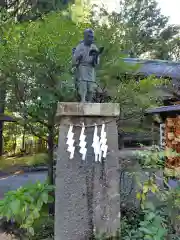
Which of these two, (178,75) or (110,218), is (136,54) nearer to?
(178,75)

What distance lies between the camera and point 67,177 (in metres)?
2.90

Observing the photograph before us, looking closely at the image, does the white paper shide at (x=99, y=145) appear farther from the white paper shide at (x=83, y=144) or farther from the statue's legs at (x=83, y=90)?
the statue's legs at (x=83, y=90)

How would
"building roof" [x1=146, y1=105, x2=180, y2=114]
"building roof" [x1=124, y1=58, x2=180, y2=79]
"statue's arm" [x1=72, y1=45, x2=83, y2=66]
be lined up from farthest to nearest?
"building roof" [x1=124, y1=58, x2=180, y2=79] → "building roof" [x1=146, y1=105, x2=180, y2=114] → "statue's arm" [x1=72, y1=45, x2=83, y2=66]

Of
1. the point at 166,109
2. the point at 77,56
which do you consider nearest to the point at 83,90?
the point at 77,56

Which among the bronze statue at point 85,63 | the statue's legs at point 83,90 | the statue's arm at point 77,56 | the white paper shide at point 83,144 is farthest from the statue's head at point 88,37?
the white paper shide at point 83,144

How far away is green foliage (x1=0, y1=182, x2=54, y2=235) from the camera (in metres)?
3.16

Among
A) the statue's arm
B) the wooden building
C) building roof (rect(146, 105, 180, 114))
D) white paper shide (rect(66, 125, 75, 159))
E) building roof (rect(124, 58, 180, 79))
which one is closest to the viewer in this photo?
white paper shide (rect(66, 125, 75, 159))

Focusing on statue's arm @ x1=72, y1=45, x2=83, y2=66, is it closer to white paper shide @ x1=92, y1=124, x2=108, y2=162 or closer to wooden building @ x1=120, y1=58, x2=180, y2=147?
white paper shide @ x1=92, y1=124, x2=108, y2=162

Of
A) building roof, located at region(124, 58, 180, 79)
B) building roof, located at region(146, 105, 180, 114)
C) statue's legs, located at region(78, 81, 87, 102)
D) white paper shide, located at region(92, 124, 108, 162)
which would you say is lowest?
white paper shide, located at region(92, 124, 108, 162)

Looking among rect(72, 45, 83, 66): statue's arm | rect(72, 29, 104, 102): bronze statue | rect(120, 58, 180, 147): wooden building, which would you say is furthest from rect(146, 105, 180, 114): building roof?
rect(72, 45, 83, 66): statue's arm

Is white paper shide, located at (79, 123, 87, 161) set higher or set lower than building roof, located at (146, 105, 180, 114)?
lower

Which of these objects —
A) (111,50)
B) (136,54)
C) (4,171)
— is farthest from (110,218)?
(136,54)

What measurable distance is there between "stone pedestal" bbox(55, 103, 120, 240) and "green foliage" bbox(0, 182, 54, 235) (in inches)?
15.0

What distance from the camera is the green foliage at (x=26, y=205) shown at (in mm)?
3162
